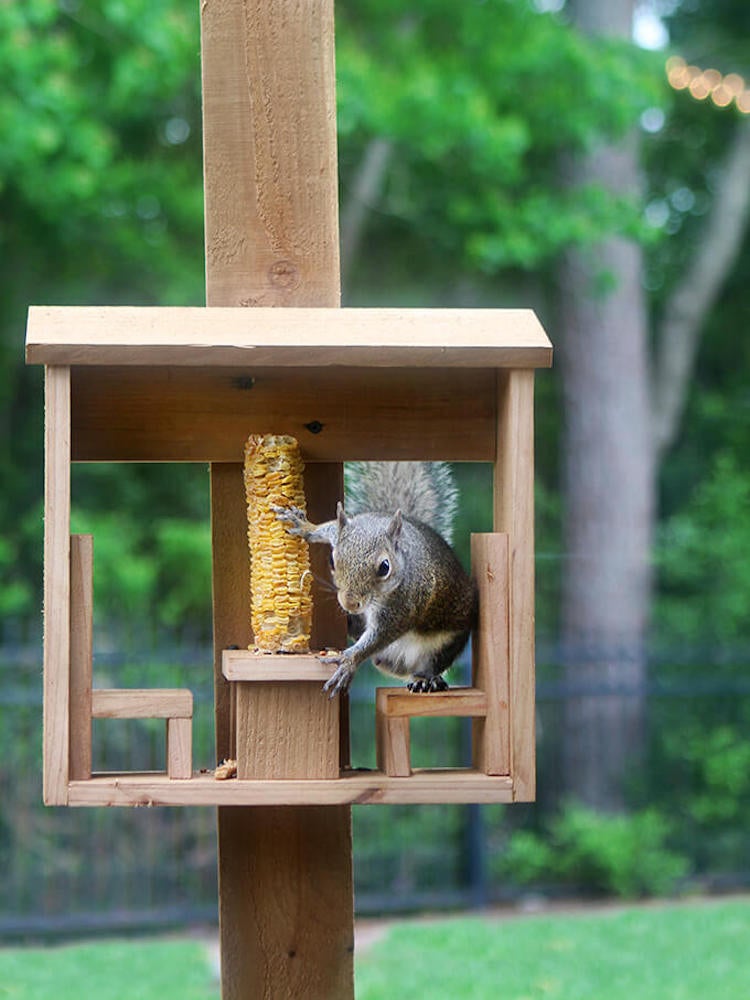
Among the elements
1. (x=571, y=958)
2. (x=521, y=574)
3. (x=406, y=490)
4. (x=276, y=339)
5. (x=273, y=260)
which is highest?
(x=273, y=260)

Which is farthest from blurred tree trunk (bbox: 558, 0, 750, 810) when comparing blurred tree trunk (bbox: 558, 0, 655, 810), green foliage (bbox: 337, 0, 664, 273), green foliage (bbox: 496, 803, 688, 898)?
green foliage (bbox: 337, 0, 664, 273)

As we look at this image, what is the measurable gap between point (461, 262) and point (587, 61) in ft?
4.29

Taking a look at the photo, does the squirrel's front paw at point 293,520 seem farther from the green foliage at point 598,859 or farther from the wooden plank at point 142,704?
the green foliage at point 598,859

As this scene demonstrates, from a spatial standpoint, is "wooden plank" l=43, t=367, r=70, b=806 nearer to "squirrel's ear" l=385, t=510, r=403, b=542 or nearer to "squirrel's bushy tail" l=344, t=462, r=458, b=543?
"squirrel's ear" l=385, t=510, r=403, b=542

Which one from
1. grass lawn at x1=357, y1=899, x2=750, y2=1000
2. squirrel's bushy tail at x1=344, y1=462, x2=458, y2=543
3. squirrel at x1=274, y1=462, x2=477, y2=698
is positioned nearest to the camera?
squirrel at x1=274, y1=462, x2=477, y2=698

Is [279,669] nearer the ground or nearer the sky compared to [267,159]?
nearer the ground

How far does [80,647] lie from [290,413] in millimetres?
422

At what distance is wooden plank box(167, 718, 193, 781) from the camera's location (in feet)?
5.17

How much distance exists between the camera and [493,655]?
166 cm

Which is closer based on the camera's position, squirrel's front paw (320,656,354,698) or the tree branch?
squirrel's front paw (320,656,354,698)

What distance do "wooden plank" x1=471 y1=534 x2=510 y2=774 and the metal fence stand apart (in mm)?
4048

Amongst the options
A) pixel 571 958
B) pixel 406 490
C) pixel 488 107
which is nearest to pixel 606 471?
pixel 488 107

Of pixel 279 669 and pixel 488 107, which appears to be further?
pixel 488 107

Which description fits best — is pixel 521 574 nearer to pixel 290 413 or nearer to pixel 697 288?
pixel 290 413
